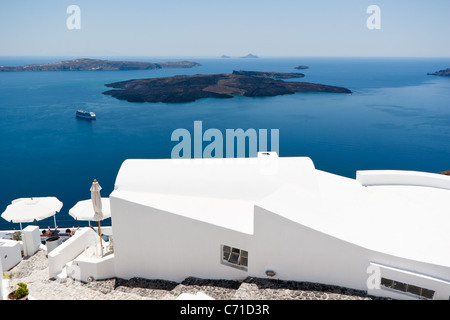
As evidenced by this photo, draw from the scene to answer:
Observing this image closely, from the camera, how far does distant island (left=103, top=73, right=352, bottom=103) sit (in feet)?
330

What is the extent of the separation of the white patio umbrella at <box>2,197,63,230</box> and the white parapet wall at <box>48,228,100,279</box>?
11.1 ft

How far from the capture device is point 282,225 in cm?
892

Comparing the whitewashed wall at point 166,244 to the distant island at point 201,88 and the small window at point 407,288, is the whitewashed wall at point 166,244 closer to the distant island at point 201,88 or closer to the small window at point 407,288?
the small window at point 407,288

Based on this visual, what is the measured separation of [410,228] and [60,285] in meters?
11.8

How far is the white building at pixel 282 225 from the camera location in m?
8.35

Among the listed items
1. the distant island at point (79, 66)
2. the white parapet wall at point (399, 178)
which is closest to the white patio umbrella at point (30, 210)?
the white parapet wall at point (399, 178)

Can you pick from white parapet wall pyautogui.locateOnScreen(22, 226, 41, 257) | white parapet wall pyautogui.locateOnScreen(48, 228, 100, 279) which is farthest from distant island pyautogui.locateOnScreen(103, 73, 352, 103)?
white parapet wall pyautogui.locateOnScreen(48, 228, 100, 279)

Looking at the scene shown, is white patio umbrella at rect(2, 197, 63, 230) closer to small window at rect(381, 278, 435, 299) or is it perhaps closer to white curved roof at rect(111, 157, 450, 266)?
white curved roof at rect(111, 157, 450, 266)

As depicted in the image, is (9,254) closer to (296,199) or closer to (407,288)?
(296,199)

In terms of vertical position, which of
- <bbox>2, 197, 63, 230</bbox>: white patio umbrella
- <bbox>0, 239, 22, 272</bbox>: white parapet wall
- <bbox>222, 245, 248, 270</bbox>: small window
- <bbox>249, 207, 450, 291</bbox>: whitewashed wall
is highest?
<bbox>249, 207, 450, 291</bbox>: whitewashed wall

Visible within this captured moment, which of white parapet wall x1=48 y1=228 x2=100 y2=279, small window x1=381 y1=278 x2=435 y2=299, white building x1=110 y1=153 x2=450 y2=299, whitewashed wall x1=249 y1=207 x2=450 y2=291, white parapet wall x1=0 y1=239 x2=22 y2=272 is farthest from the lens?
white parapet wall x1=0 y1=239 x2=22 y2=272
